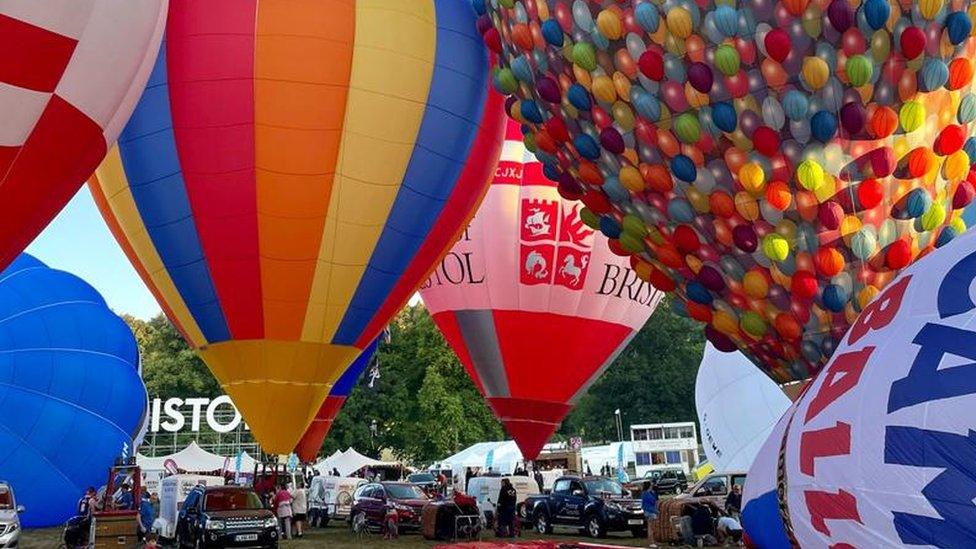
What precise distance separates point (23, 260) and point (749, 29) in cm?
1846

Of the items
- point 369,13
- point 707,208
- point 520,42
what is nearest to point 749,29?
point 707,208

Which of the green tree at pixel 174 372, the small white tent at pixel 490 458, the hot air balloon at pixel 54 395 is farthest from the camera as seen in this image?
the green tree at pixel 174 372

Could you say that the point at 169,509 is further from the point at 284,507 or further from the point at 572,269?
the point at 572,269

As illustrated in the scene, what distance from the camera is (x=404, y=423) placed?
152ft

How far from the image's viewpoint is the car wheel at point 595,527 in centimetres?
1852

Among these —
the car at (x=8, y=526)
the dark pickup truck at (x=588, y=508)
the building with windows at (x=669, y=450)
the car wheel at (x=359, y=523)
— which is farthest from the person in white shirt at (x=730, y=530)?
the building with windows at (x=669, y=450)

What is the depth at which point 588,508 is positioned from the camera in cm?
1866

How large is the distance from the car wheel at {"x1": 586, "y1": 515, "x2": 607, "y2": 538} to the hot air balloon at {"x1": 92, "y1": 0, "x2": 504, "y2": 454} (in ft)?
25.1

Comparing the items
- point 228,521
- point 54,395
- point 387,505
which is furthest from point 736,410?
point 54,395

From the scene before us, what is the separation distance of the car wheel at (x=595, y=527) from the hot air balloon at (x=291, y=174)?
301 inches

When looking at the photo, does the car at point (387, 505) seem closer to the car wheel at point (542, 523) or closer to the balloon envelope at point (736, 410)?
the car wheel at point (542, 523)

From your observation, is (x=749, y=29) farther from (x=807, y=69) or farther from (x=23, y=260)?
(x=23, y=260)

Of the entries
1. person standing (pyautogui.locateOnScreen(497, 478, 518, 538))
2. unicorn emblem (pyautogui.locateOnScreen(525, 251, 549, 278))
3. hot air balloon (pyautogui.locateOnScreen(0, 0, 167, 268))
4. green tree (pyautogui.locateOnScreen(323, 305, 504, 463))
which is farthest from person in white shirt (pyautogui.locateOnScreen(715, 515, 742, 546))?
green tree (pyautogui.locateOnScreen(323, 305, 504, 463))

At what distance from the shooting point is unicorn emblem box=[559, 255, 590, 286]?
16.3m
